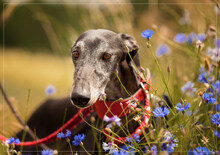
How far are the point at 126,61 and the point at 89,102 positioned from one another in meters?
0.52

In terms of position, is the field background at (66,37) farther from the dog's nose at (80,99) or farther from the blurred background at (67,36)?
the dog's nose at (80,99)

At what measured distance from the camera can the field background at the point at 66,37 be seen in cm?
Result: 281

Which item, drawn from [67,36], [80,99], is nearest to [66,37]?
[67,36]

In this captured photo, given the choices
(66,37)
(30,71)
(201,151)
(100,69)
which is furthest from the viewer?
(30,71)

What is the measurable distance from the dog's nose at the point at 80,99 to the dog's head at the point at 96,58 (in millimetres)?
Result: 48

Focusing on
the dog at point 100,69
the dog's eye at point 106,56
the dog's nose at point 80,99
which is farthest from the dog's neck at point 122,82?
the dog's nose at point 80,99

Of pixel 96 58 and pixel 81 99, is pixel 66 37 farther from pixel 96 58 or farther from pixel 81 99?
pixel 81 99

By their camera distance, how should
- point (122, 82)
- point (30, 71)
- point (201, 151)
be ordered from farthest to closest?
point (30, 71) → point (122, 82) → point (201, 151)

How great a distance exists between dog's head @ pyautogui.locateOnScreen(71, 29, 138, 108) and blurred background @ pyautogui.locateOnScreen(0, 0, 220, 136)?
26 centimetres

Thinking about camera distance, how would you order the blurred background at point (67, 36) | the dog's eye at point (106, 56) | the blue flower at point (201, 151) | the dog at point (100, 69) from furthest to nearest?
the blurred background at point (67, 36) → the dog's eye at point (106, 56) → the dog at point (100, 69) → the blue flower at point (201, 151)

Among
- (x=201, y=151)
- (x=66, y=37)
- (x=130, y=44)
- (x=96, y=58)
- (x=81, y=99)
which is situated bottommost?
(x=201, y=151)

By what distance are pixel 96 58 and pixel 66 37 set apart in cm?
201

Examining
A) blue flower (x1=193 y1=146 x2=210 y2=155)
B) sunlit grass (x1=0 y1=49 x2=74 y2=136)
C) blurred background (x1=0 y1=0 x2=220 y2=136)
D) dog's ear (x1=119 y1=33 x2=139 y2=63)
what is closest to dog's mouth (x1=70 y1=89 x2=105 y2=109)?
blurred background (x1=0 y1=0 x2=220 y2=136)

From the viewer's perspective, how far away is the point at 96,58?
1.92 m
